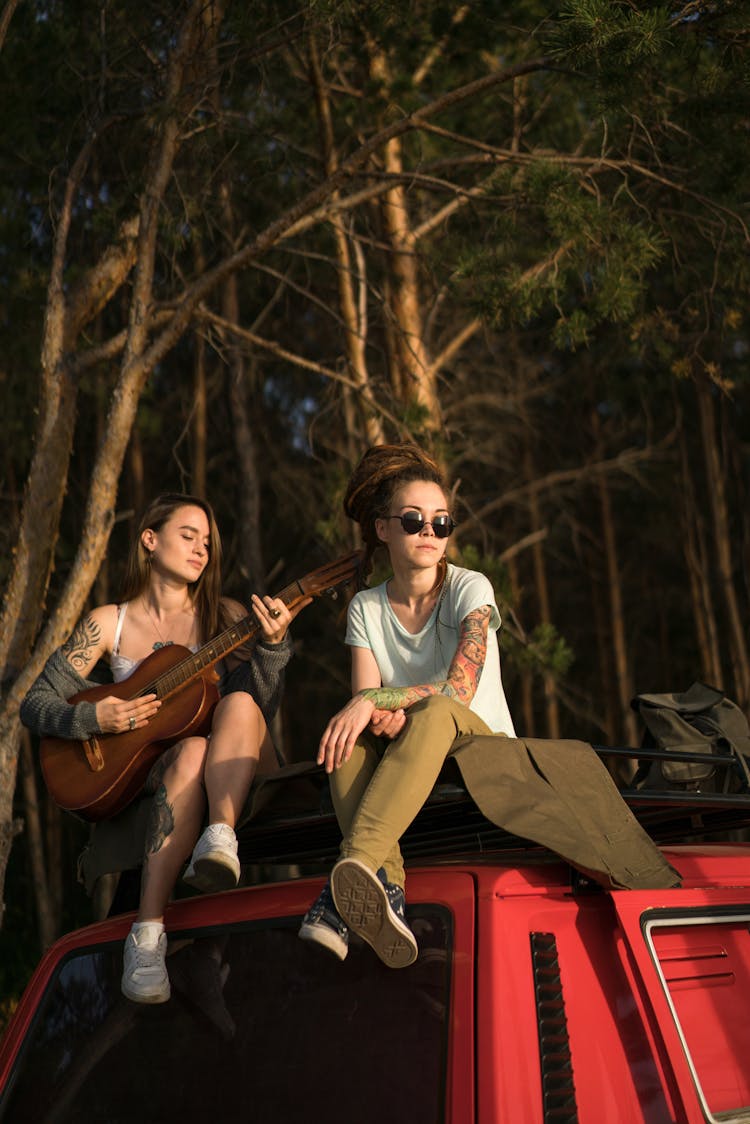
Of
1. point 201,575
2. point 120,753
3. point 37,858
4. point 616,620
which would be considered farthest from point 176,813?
point 616,620

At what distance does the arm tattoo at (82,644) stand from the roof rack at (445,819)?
106 cm

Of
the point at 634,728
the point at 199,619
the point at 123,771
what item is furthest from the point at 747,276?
the point at 634,728

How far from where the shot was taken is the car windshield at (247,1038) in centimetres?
240

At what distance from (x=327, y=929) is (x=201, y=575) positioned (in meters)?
2.33

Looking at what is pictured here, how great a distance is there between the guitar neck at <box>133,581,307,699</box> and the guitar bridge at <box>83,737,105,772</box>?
20 centimetres

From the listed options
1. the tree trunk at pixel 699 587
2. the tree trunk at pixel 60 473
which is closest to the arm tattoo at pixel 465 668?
the tree trunk at pixel 60 473

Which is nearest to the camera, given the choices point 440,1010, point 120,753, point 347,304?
point 440,1010

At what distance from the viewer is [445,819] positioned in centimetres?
309

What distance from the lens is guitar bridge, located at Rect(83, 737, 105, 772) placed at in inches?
154

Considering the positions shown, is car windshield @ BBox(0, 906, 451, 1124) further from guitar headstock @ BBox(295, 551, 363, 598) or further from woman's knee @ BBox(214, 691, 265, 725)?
guitar headstock @ BBox(295, 551, 363, 598)

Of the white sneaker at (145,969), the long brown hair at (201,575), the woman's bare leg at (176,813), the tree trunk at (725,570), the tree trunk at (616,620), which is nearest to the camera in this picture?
→ the white sneaker at (145,969)

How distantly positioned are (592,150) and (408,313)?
2.50 metres

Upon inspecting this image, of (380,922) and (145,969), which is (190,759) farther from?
(380,922)

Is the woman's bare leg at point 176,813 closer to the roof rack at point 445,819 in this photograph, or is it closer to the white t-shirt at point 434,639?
the roof rack at point 445,819
